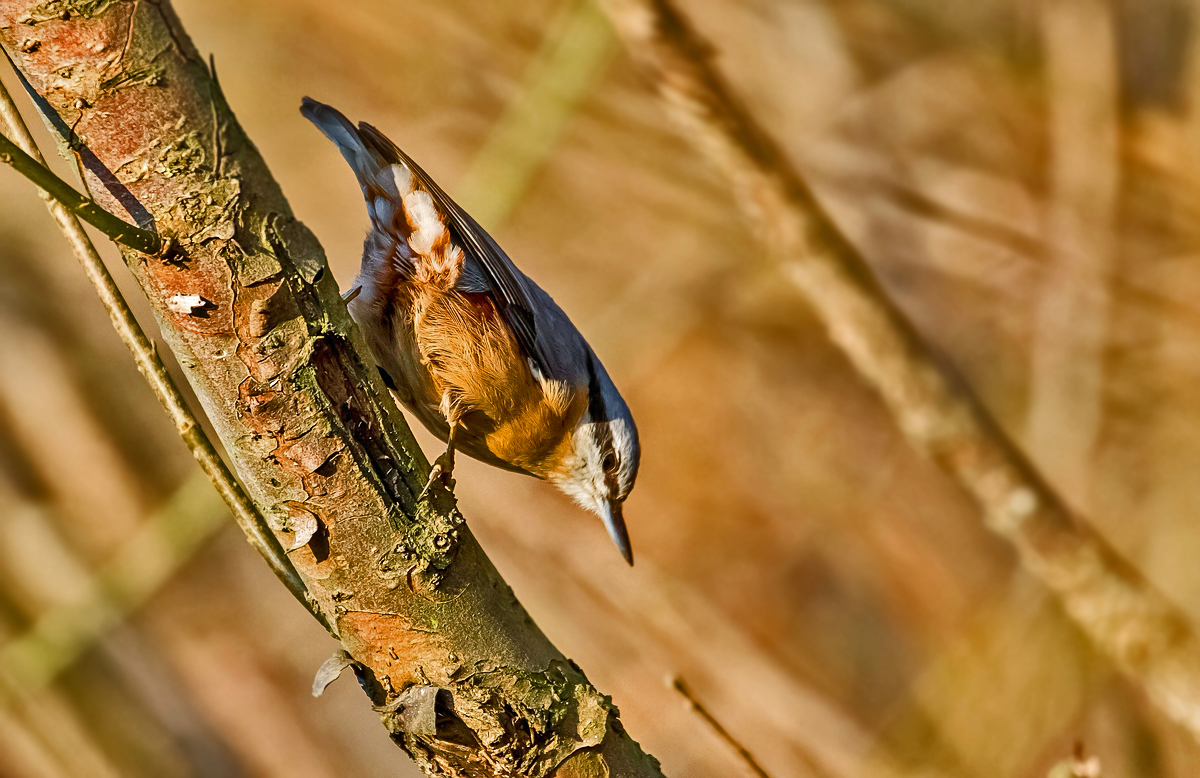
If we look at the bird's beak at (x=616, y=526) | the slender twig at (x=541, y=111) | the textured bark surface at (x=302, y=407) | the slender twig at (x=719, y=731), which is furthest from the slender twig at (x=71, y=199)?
the slender twig at (x=541, y=111)

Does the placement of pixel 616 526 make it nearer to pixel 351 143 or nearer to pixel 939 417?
pixel 939 417

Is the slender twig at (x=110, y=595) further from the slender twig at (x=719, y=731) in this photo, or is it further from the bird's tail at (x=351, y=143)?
the slender twig at (x=719, y=731)

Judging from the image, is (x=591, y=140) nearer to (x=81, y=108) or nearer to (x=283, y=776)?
(x=283, y=776)

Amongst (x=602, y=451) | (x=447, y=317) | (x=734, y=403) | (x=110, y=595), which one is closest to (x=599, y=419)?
(x=602, y=451)

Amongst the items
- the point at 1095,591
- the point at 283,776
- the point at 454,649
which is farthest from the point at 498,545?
the point at 454,649

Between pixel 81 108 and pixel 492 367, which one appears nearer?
pixel 81 108

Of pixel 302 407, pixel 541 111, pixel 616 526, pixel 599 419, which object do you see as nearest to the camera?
pixel 302 407
